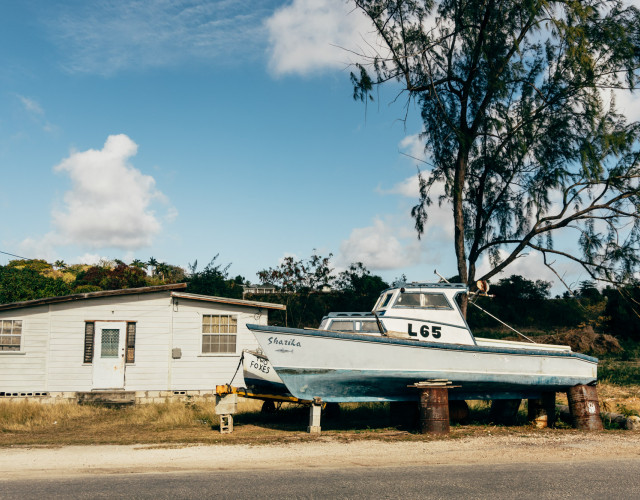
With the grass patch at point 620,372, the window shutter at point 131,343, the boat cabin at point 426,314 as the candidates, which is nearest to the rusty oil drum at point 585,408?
the boat cabin at point 426,314

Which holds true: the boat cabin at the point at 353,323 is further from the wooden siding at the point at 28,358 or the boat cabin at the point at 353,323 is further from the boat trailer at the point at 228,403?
the wooden siding at the point at 28,358

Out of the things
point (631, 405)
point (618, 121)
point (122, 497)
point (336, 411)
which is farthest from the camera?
point (618, 121)

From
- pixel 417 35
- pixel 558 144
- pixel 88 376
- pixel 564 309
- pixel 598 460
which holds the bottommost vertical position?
pixel 598 460

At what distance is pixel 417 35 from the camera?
65.5 ft

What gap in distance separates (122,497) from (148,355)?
11.0 metres

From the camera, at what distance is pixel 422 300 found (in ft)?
42.9

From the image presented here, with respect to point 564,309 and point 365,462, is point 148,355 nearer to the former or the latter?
point 365,462

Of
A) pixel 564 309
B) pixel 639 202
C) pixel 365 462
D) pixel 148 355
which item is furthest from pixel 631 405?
pixel 564 309

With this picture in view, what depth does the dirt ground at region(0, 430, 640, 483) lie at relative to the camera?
27.6 feet

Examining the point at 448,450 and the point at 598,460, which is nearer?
the point at 598,460

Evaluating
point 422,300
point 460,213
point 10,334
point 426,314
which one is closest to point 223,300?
point 10,334

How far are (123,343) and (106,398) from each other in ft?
5.49

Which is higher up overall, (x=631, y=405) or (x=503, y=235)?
(x=503, y=235)

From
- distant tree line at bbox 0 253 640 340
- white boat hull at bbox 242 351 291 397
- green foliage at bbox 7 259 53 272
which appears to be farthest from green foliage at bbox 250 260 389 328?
green foliage at bbox 7 259 53 272
